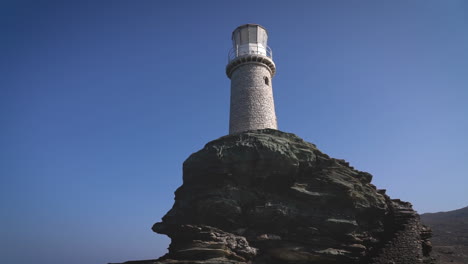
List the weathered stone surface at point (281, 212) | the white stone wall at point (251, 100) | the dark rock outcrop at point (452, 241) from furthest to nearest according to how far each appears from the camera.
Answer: the dark rock outcrop at point (452, 241) < the white stone wall at point (251, 100) < the weathered stone surface at point (281, 212)

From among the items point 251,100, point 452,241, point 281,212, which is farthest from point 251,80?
point 452,241

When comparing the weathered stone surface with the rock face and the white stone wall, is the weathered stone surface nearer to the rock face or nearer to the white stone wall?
the rock face

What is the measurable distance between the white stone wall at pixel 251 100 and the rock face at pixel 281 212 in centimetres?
373

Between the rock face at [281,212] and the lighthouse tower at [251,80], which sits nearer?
the rock face at [281,212]

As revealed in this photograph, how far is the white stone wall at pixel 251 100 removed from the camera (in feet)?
80.1

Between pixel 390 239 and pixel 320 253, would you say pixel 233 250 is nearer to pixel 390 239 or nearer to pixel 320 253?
pixel 320 253

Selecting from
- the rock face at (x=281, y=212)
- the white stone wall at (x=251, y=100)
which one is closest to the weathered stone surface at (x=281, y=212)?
the rock face at (x=281, y=212)

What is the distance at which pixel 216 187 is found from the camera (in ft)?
61.6

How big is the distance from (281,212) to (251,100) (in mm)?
11599

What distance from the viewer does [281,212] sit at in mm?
16828

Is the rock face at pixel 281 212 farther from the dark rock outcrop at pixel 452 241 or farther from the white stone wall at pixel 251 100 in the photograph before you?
the dark rock outcrop at pixel 452 241

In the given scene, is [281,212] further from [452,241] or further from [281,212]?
[452,241]

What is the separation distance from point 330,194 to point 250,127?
9238 millimetres

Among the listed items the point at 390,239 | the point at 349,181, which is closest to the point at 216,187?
the point at 349,181
